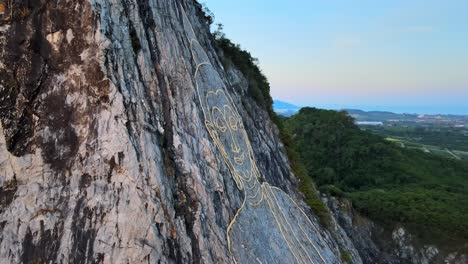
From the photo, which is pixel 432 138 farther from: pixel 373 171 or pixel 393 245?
pixel 393 245

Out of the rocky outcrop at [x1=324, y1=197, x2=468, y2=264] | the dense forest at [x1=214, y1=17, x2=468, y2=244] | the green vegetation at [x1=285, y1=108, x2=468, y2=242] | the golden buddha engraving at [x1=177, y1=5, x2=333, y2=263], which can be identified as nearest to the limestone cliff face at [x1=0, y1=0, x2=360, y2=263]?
the golden buddha engraving at [x1=177, y1=5, x2=333, y2=263]

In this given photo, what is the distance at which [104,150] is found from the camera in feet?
31.4

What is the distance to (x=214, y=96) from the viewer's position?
1504 cm

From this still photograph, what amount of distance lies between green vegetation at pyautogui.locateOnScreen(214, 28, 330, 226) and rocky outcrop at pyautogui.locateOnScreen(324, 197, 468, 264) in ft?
33.4

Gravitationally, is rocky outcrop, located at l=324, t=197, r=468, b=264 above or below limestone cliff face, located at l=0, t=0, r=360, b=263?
below

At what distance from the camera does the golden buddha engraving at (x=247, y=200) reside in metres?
12.5

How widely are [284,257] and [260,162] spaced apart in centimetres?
464

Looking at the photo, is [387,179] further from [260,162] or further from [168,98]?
[168,98]

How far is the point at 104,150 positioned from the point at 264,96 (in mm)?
17248

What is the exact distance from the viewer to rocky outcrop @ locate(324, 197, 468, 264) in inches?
1340

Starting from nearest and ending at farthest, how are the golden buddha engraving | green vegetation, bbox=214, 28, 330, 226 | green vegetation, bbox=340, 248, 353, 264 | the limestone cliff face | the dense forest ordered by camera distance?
1. the limestone cliff face
2. the golden buddha engraving
3. green vegetation, bbox=340, 248, 353, 264
4. green vegetation, bbox=214, 28, 330, 226
5. the dense forest

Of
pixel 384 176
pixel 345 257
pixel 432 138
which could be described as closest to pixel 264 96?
pixel 345 257

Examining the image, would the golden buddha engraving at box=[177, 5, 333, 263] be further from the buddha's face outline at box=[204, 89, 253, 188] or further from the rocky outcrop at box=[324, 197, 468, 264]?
the rocky outcrop at box=[324, 197, 468, 264]

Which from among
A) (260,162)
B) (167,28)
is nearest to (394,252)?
(260,162)
